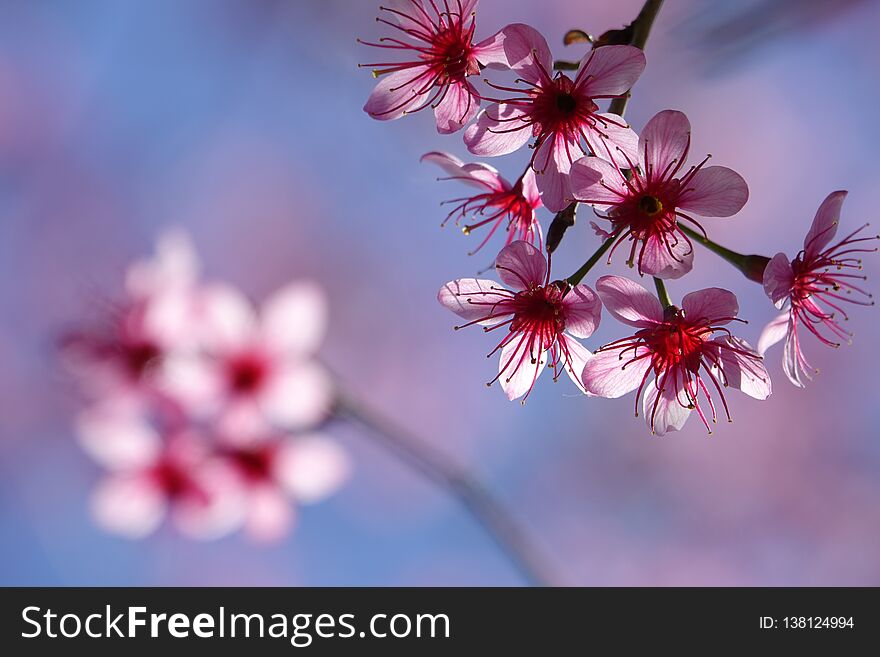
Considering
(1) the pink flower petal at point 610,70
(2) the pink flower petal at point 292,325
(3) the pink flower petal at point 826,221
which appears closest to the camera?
(1) the pink flower petal at point 610,70

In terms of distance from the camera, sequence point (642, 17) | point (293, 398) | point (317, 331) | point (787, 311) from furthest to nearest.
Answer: point (317, 331) < point (293, 398) < point (787, 311) < point (642, 17)

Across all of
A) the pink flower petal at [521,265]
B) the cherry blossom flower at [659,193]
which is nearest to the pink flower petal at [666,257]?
the cherry blossom flower at [659,193]

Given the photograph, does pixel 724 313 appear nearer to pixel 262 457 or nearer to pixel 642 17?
pixel 642 17

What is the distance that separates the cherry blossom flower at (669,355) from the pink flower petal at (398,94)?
0.29 meters

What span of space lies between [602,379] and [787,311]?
0.82ft

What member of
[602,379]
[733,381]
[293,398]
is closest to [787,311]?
[733,381]

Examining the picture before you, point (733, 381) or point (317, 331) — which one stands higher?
point (317, 331)

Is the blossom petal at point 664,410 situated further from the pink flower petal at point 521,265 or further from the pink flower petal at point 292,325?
the pink flower petal at point 292,325

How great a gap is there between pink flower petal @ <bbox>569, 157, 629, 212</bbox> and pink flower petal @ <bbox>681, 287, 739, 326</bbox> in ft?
0.43

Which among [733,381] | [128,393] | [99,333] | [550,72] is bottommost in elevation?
[733,381]

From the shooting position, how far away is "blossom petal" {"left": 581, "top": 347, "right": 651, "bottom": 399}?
82cm

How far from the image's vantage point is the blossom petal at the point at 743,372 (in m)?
0.83

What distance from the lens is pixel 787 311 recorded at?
902 millimetres

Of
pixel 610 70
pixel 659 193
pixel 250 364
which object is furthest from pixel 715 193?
pixel 250 364
